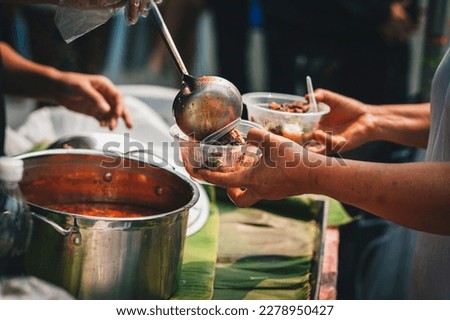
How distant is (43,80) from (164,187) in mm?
724

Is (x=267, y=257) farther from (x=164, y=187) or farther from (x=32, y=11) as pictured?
(x=32, y=11)

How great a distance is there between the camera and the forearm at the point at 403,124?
202cm

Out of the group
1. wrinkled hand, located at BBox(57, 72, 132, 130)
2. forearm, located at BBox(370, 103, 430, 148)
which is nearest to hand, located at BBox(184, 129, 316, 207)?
forearm, located at BBox(370, 103, 430, 148)

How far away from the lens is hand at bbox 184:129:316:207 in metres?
1.46

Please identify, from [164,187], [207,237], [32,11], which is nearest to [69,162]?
[164,187]

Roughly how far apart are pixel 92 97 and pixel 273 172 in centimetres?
86

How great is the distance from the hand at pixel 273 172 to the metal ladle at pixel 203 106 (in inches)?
3.8

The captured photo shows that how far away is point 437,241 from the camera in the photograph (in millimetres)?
1694

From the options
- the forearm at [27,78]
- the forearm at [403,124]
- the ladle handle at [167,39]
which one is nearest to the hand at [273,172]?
the ladle handle at [167,39]

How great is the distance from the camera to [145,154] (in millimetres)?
1945

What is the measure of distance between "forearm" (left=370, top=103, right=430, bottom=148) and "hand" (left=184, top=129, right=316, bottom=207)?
0.62 meters

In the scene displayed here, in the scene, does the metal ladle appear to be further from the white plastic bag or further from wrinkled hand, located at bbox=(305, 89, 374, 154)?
wrinkled hand, located at bbox=(305, 89, 374, 154)

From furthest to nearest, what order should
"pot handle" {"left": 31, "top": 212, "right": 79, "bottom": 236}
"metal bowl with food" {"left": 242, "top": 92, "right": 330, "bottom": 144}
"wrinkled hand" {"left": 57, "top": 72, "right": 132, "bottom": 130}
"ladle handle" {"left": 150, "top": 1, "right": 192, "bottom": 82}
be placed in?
"wrinkled hand" {"left": 57, "top": 72, "right": 132, "bottom": 130}
"metal bowl with food" {"left": 242, "top": 92, "right": 330, "bottom": 144}
"ladle handle" {"left": 150, "top": 1, "right": 192, "bottom": 82}
"pot handle" {"left": 31, "top": 212, "right": 79, "bottom": 236}

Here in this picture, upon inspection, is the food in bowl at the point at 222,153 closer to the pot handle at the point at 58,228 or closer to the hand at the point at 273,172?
the hand at the point at 273,172
